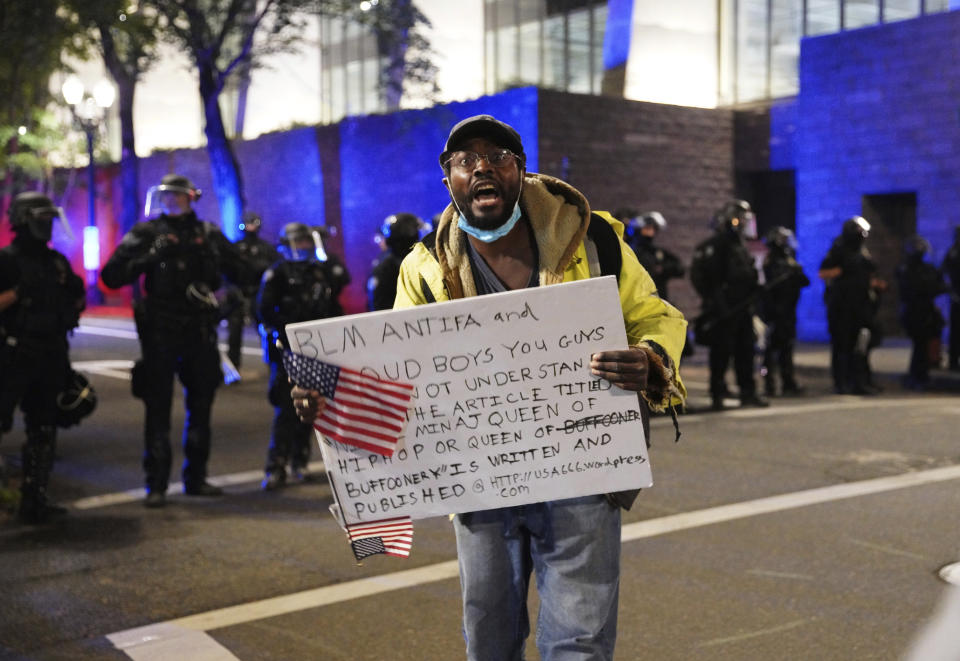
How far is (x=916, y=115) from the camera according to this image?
2097 centimetres

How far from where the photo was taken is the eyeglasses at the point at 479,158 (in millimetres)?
3461

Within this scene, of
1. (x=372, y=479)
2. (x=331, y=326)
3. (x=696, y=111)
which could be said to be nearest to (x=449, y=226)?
(x=331, y=326)

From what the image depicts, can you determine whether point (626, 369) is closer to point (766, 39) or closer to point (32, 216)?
point (32, 216)

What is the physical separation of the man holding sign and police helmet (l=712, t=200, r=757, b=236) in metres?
9.76

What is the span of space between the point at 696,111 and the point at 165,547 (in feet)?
59.3

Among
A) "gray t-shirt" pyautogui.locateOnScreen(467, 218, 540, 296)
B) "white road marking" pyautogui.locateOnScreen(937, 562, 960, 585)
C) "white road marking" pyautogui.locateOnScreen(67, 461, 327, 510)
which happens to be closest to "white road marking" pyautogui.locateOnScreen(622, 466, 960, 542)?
"white road marking" pyautogui.locateOnScreen(937, 562, 960, 585)

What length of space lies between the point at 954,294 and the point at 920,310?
1.58 metres

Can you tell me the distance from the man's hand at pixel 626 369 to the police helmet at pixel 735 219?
10047mm

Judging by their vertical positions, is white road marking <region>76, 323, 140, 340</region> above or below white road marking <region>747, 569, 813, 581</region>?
below

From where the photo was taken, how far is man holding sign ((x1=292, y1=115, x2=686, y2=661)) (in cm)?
343

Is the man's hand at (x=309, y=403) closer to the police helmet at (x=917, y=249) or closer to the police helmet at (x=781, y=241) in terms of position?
the police helmet at (x=781, y=241)

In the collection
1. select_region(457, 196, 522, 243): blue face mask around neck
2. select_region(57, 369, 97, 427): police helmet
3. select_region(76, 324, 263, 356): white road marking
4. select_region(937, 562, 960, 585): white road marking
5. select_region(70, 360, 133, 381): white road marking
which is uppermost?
select_region(457, 196, 522, 243): blue face mask around neck

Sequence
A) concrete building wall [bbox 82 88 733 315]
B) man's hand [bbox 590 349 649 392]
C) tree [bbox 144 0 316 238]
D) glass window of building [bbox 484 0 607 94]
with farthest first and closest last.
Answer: glass window of building [bbox 484 0 607 94] → tree [bbox 144 0 316 238] → concrete building wall [bbox 82 88 733 315] → man's hand [bbox 590 349 649 392]

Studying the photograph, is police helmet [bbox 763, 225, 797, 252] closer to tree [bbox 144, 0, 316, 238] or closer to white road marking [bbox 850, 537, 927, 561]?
white road marking [bbox 850, 537, 927, 561]
